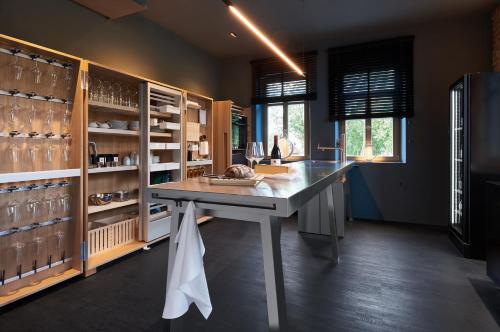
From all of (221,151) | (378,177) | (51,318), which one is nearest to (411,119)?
(378,177)

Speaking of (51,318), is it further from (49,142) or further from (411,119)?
(411,119)

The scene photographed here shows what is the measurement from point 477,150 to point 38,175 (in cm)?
399

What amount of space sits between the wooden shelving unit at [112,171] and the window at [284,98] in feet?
8.04

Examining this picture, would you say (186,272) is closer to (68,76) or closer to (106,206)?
(106,206)

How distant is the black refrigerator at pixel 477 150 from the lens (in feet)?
9.32

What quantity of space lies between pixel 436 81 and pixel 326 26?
1.76 metres

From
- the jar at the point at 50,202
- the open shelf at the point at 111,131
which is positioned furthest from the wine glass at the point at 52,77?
the jar at the point at 50,202

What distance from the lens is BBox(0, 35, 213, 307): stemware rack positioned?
216cm

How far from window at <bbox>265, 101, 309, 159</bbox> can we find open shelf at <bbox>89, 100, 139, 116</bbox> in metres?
2.57

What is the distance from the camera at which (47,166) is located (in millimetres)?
2396

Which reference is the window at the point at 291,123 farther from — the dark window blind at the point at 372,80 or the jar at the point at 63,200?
the jar at the point at 63,200

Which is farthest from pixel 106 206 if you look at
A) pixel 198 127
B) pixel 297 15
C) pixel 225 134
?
pixel 297 15

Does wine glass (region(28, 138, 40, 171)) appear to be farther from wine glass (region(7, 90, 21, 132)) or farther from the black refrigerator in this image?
the black refrigerator

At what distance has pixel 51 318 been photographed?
1.88 meters
